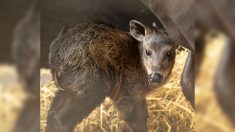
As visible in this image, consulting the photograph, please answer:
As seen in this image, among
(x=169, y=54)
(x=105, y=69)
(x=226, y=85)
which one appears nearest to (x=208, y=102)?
(x=226, y=85)

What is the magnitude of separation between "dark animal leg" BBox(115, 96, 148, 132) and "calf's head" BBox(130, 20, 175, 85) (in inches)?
2.8

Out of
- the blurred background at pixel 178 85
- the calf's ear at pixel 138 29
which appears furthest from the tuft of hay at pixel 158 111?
the calf's ear at pixel 138 29

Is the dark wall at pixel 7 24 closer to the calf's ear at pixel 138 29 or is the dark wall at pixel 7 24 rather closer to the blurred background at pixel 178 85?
the blurred background at pixel 178 85

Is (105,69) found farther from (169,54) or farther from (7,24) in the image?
(7,24)

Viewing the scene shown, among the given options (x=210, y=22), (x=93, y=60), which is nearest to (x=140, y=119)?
(x=93, y=60)

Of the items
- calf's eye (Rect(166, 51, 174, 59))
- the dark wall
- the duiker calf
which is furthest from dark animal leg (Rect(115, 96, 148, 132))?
the dark wall

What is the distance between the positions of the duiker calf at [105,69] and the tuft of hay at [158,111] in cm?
2

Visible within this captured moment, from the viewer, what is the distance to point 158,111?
1.37 meters

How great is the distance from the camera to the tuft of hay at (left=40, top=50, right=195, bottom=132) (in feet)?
4.44

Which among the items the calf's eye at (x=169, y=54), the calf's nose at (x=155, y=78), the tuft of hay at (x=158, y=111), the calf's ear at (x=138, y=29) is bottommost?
the tuft of hay at (x=158, y=111)

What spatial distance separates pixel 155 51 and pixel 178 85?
0.38ft

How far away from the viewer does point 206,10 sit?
1.35 meters

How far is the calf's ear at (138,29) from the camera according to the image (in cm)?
135

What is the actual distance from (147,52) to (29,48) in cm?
31
